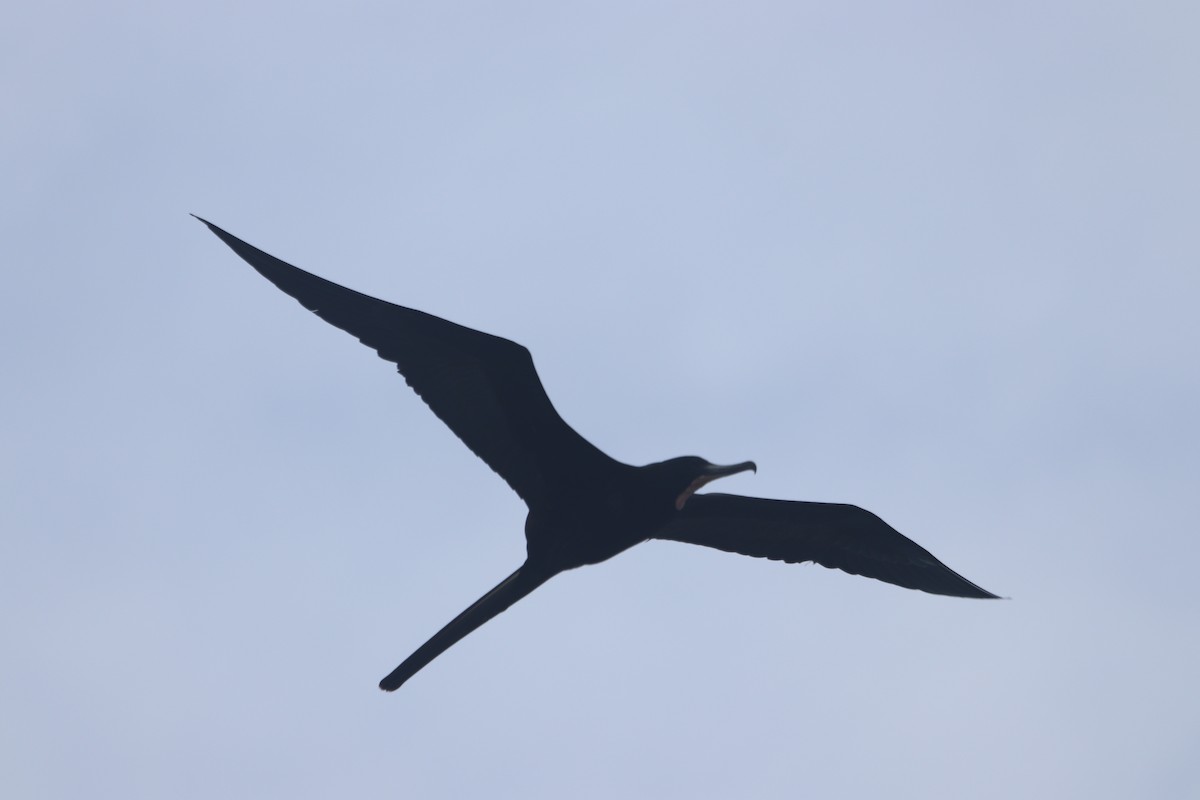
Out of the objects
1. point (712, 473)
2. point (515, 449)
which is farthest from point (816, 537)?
point (515, 449)

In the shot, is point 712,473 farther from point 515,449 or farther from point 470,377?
point 470,377

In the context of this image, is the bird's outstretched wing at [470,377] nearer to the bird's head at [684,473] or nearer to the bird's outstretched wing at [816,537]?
the bird's head at [684,473]

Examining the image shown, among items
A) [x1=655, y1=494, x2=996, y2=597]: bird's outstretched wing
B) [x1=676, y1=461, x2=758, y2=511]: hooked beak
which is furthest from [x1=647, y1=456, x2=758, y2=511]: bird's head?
[x1=655, y1=494, x2=996, y2=597]: bird's outstretched wing

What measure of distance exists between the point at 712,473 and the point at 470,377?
1.66 m

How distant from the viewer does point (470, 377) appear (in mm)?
9234

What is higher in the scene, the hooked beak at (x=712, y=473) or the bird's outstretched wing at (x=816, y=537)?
the bird's outstretched wing at (x=816, y=537)

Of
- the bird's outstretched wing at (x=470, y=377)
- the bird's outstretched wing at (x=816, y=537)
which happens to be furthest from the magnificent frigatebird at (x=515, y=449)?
the bird's outstretched wing at (x=816, y=537)

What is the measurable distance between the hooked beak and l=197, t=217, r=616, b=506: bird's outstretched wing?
1.81ft

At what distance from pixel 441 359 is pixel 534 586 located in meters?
1.54

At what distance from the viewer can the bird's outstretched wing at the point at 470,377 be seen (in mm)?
8859

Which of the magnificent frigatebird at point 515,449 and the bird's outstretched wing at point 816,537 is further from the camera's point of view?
the bird's outstretched wing at point 816,537

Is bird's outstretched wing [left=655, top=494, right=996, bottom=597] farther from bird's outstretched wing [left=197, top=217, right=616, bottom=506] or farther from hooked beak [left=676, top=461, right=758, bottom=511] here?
bird's outstretched wing [left=197, top=217, right=616, bottom=506]

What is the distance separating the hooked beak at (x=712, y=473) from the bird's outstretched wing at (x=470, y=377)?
551mm

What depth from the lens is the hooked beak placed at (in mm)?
9250
